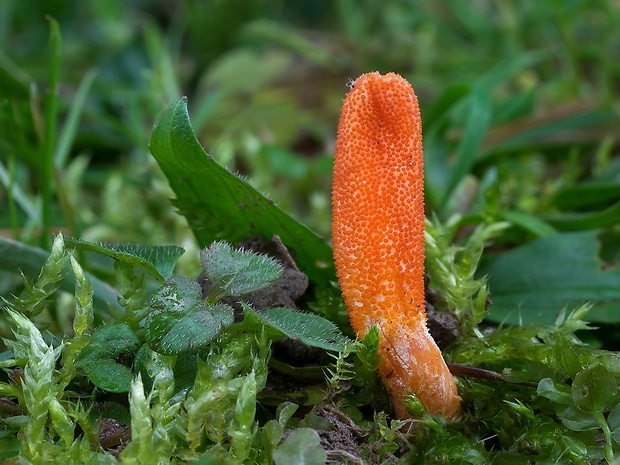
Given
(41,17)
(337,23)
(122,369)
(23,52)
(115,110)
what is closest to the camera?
(122,369)

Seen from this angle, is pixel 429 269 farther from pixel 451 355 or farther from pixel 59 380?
pixel 59 380

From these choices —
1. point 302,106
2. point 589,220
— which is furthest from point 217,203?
point 302,106

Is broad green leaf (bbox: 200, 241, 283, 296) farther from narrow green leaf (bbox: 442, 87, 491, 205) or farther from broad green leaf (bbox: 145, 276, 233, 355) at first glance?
narrow green leaf (bbox: 442, 87, 491, 205)

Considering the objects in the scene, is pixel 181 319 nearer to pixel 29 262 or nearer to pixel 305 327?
pixel 305 327

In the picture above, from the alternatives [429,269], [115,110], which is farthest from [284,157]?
[429,269]

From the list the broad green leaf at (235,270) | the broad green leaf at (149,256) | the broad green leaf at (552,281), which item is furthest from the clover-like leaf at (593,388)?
the broad green leaf at (149,256)
